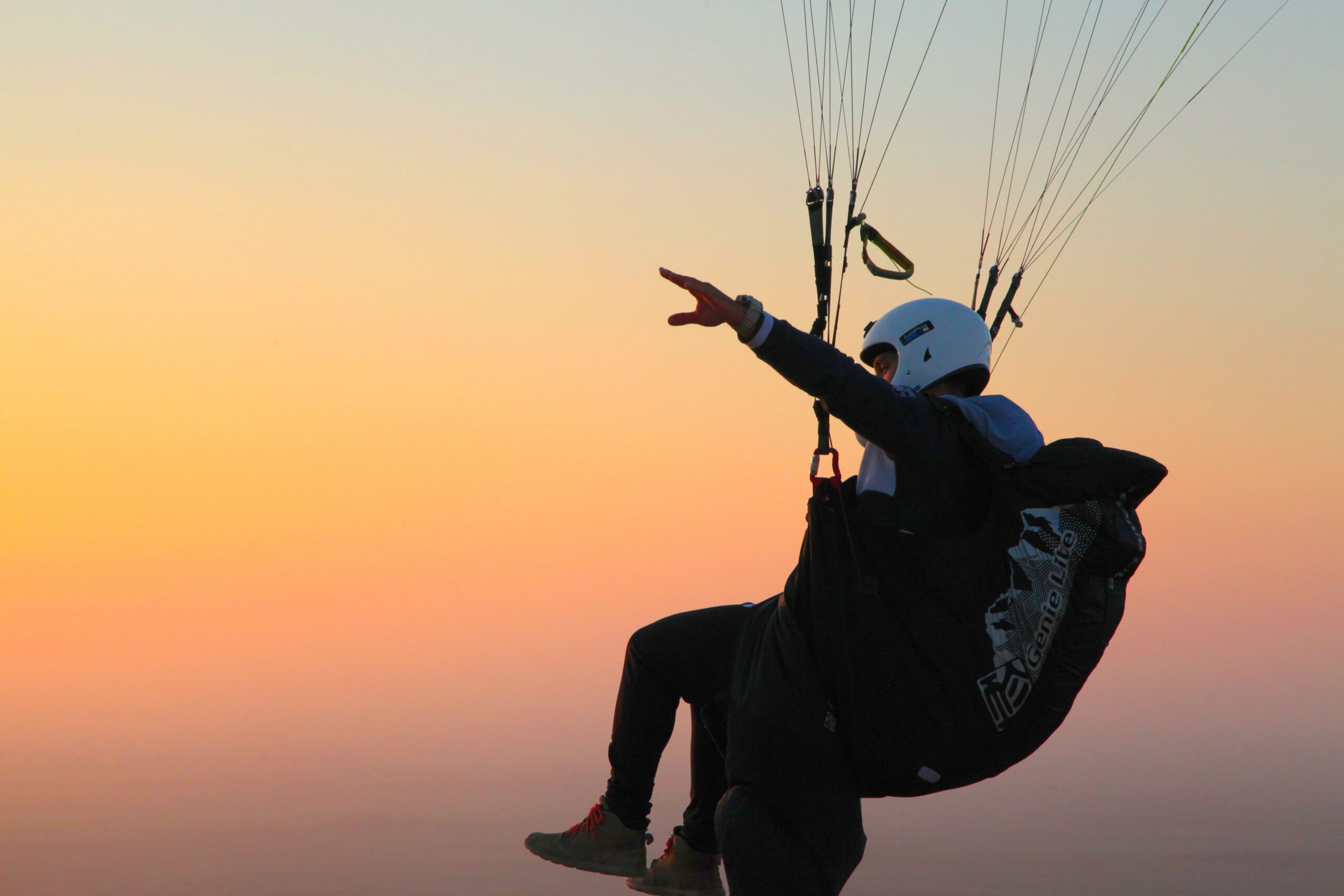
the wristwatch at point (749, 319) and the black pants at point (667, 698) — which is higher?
the wristwatch at point (749, 319)

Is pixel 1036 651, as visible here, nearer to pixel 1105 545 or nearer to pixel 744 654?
pixel 1105 545

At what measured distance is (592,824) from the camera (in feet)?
20.3

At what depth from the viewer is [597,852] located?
6145 mm

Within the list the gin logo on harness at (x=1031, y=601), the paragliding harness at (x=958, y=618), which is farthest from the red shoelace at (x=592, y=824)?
the gin logo on harness at (x=1031, y=601)

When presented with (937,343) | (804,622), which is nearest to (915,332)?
(937,343)

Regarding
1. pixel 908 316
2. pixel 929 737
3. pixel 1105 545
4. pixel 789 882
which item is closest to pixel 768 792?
pixel 789 882

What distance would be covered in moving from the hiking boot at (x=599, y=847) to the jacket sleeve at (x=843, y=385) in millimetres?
2434

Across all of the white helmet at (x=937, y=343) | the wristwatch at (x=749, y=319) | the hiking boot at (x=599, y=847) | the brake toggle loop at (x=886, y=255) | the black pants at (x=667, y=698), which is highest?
the brake toggle loop at (x=886, y=255)

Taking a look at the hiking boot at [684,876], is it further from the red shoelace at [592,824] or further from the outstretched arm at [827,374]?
the outstretched arm at [827,374]

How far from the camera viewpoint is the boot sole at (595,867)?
6098mm

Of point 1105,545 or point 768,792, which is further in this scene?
point 768,792

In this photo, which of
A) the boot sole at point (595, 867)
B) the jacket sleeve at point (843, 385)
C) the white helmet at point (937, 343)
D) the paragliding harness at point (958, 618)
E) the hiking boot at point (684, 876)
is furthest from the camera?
the hiking boot at point (684, 876)

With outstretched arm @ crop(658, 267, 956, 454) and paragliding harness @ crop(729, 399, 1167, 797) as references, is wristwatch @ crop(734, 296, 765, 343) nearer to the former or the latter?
outstretched arm @ crop(658, 267, 956, 454)

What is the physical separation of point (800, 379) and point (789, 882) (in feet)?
7.31
